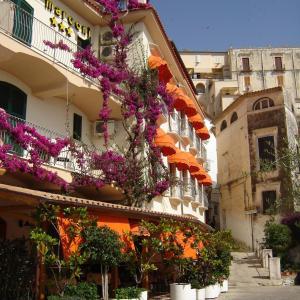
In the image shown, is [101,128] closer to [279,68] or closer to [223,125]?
[223,125]

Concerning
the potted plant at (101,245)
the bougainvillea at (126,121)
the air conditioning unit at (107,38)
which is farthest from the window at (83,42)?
the potted plant at (101,245)

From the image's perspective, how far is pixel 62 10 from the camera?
2123cm

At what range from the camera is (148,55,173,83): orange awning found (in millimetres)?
23578

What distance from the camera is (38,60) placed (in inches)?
679

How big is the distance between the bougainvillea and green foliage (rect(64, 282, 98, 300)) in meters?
6.38

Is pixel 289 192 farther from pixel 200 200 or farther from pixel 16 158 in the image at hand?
pixel 16 158

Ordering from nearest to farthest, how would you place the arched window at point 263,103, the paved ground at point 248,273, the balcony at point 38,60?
the balcony at point 38,60 → the paved ground at point 248,273 → the arched window at point 263,103

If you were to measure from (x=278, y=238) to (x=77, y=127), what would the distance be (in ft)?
58.9

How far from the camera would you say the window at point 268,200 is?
126 ft

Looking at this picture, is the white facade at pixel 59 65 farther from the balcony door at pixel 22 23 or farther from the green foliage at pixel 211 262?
the green foliage at pixel 211 262

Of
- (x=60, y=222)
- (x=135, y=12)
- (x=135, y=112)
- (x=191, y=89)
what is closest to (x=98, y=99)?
(x=135, y=112)

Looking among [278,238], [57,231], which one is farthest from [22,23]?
[278,238]

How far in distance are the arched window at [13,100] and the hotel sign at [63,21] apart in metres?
3.97

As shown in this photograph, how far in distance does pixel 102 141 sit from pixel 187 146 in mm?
10542
